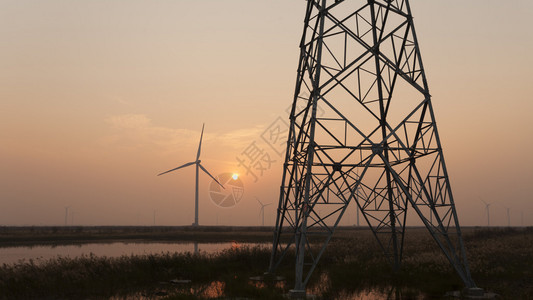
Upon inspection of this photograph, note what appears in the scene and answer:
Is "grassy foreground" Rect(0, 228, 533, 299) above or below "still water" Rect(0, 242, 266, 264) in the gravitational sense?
above

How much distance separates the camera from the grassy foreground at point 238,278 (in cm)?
2048

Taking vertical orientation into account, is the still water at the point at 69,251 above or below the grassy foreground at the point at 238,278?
below

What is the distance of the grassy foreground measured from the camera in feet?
67.2

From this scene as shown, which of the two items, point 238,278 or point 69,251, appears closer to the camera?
point 238,278

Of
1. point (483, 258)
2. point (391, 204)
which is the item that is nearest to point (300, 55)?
point (391, 204)

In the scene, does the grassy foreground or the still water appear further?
the still water

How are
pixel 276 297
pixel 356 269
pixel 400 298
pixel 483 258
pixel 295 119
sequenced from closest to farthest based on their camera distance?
1. pixel 276 297
2. pixel 400 298
3. pixel 295 119
4. pixel 356 269
5. pixel 483 258

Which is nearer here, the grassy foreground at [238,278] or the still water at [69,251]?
the grassy foreground at [238,278]

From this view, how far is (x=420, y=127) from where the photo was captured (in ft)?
70.2

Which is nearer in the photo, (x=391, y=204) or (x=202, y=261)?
(x=391, y=204)

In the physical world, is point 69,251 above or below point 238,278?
below

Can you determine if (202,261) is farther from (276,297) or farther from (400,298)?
(400,298)

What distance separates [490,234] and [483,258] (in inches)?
1256

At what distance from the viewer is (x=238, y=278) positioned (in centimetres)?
2439
